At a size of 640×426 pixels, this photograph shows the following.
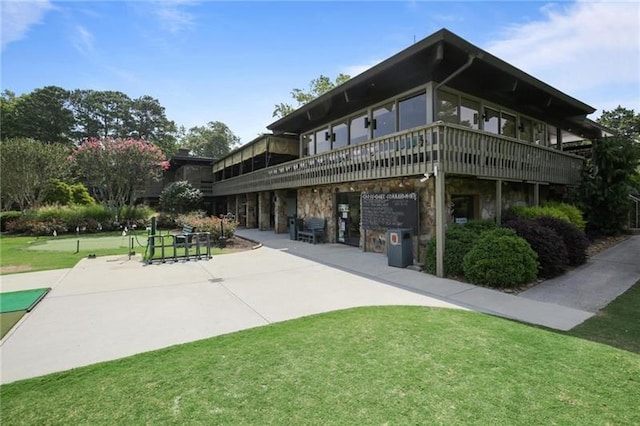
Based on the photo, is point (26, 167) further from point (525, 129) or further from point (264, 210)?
point (525, 129)

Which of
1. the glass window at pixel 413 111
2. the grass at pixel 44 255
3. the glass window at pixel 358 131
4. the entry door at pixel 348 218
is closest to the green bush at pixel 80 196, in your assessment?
the grass at pixel 44 255

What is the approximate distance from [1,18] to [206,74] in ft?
17.8

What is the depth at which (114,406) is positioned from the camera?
2.60 metres

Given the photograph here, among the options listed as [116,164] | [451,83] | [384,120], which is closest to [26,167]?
[116,164]

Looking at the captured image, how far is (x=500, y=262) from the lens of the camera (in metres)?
6.57

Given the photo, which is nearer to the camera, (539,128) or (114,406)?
(114,406)

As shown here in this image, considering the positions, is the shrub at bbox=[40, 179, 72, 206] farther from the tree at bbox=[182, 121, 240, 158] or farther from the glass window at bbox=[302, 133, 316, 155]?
the tree at bbox=[182, 121, 240, 158]

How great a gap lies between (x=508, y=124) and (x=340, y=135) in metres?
6.42

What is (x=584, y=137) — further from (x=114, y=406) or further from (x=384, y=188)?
(x=114, y=406)

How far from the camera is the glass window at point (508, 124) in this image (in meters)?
11.3

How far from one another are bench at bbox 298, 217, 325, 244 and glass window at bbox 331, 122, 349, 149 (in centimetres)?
349

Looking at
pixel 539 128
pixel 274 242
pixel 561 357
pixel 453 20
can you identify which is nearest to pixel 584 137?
pixel 539 128

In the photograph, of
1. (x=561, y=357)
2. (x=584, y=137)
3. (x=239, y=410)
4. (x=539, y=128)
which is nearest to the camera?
(x=239, y=410)

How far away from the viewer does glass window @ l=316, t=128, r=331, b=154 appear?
1385cm
